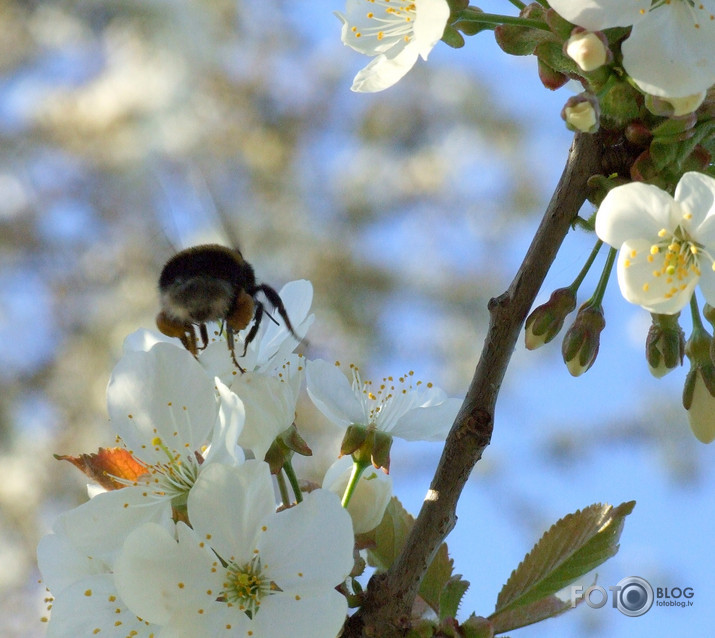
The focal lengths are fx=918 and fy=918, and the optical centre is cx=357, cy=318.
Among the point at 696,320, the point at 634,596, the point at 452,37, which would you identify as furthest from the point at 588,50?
the point at 634,596

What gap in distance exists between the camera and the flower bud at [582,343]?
1017mm

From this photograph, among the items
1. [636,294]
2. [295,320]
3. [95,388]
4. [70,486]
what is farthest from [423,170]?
[636,294]

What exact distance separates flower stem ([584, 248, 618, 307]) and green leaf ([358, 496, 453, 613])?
1.07 ft

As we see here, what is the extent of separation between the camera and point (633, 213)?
2.83 feet

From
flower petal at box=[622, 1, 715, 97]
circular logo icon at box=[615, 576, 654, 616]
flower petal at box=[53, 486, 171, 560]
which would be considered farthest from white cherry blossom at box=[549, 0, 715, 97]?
circular logo icon at box=[615, 576, 654, 616]

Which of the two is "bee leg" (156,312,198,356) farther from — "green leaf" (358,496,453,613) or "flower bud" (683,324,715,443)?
"flower bud" (683,324,715,443)

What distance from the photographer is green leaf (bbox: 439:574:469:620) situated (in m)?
0.97

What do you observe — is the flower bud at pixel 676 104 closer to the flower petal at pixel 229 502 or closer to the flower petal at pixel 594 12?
the flower petal at pixel 594 12

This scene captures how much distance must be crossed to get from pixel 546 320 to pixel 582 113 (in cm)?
26

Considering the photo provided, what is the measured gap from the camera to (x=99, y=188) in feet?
14.9

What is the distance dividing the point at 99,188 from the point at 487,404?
399 cm

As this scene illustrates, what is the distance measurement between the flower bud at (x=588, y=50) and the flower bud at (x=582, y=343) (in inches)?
12.6

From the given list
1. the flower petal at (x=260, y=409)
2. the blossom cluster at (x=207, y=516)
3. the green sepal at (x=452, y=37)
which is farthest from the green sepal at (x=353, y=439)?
the green sepal at (x=452, y=37)

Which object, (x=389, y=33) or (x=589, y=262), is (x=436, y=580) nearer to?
(x=589, y=262)
